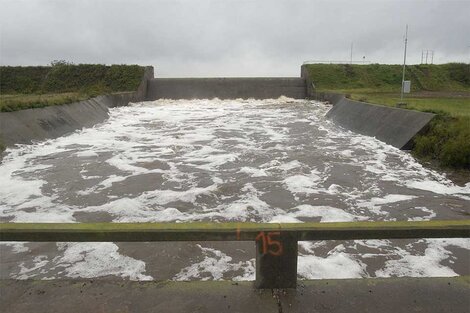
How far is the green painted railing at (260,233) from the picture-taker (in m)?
2.68

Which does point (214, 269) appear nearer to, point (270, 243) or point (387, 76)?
point (270, 243)

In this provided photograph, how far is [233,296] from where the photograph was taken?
279cm

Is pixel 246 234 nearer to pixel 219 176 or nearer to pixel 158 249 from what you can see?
pixel 158 249

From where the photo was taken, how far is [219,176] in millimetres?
9258

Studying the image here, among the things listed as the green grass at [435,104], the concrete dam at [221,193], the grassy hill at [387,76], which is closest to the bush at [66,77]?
the concrete dam at [221,193]

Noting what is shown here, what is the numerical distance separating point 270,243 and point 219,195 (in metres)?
5.03

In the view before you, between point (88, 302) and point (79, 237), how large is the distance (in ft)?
1.50

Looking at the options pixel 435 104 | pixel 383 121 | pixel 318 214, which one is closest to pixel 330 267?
pixel 318 214

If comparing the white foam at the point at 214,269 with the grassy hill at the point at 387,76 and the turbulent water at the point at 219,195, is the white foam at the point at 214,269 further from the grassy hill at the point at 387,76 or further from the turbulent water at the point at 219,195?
the grassy hill at the point at 387,76

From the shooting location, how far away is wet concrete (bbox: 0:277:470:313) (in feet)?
8.77

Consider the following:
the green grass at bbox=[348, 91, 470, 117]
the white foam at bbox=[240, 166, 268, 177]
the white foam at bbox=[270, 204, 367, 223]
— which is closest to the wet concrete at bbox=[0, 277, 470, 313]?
the white foam at bbox=[270, 204, 367, 223]

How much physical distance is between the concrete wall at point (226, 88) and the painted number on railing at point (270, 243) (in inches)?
1232

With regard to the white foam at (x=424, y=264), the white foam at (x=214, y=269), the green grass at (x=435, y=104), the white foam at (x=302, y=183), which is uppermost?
the green grass at (x=435, y=104)

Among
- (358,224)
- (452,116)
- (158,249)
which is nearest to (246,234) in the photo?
(358,224)
